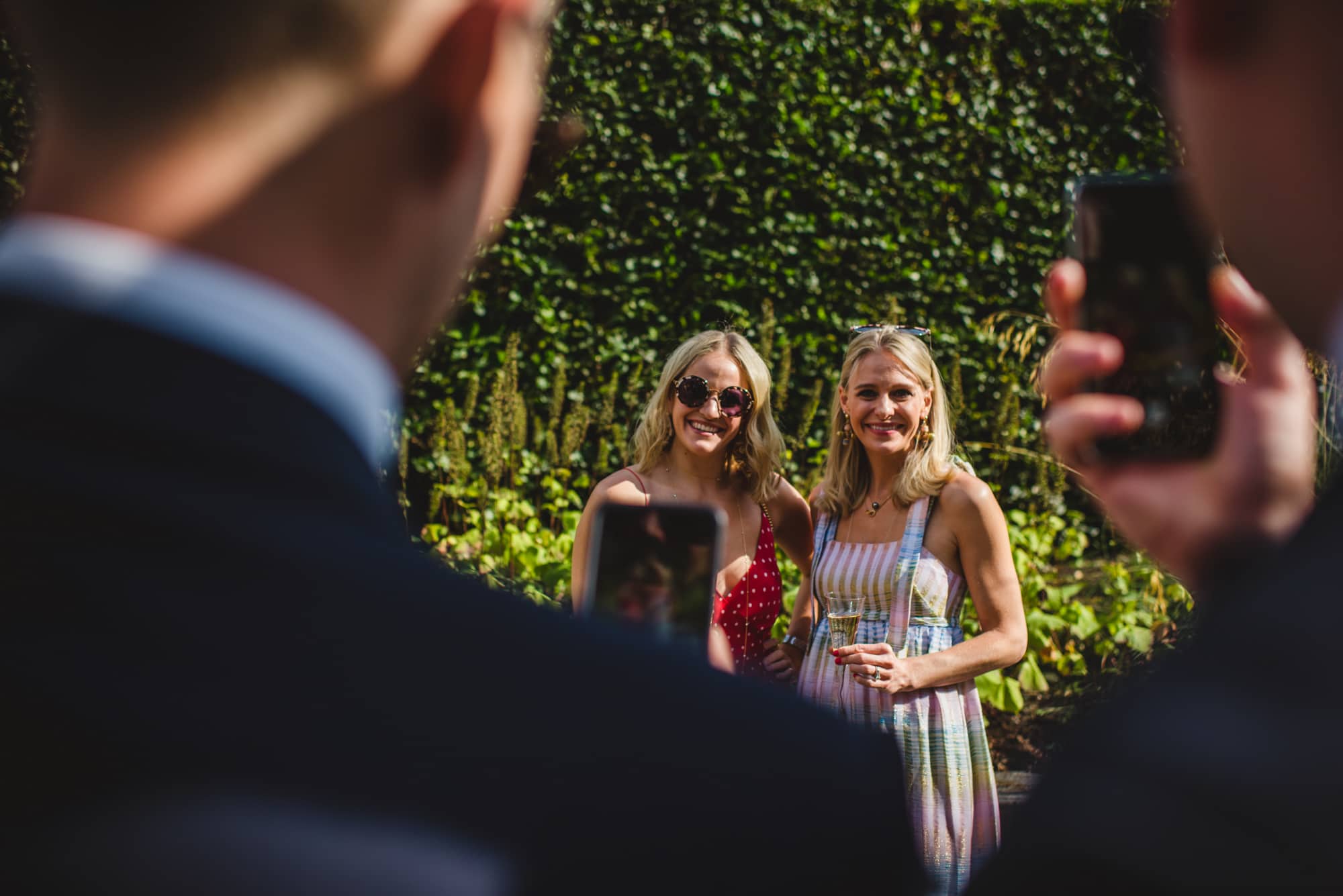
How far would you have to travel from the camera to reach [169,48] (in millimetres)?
592

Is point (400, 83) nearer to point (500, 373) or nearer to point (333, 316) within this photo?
point (333, 316)

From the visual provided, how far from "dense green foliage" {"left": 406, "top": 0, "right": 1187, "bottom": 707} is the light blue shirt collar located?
570 cm

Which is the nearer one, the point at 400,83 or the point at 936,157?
the point at 400,83

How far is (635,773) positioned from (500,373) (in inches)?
203

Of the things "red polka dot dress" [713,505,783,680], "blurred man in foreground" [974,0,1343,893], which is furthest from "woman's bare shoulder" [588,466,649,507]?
"blurred man in foreground" [974,0,1343,893]

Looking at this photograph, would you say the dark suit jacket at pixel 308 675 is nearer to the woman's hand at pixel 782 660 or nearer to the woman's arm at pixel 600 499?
the woman's arm at pixel 600 499

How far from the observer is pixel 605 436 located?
661 centimetres

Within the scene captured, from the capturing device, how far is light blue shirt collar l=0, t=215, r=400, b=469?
22.1 inches

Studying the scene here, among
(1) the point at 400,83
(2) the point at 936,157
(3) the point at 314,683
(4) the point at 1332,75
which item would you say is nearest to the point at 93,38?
(1) the point at 400,83

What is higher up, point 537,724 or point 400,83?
point 400,83

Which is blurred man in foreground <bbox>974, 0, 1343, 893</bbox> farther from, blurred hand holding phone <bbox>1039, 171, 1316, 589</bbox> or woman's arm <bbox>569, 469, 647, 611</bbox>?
woman's arm <bbox>569, 469, 647, 611</bbox>

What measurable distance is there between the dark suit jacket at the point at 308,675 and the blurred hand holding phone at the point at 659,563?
1.01 metres

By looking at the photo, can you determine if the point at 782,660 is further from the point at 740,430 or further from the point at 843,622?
the point at 740,430

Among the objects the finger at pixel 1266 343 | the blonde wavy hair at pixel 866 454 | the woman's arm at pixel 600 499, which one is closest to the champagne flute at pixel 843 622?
the blonde wavy hair at pixel 866 454
